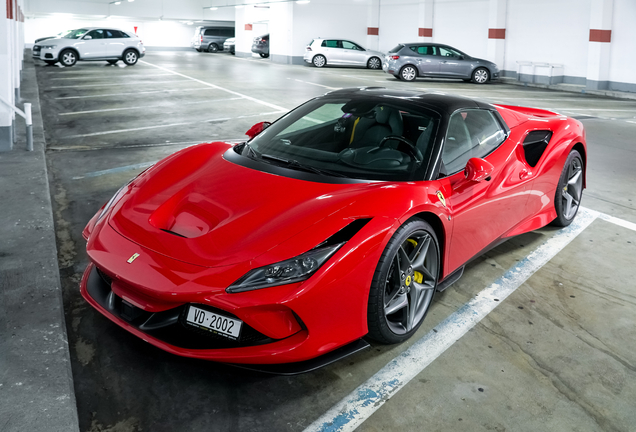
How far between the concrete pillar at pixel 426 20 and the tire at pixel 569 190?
22086mm

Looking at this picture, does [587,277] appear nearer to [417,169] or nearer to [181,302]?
[417,169]

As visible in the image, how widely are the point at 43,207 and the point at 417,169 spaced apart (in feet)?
10.7

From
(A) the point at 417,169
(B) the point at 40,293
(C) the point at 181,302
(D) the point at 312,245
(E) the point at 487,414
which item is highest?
(A) the point at 417,169

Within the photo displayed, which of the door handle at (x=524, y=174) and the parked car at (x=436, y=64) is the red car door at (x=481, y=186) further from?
the parked car at (x=436, y=64)

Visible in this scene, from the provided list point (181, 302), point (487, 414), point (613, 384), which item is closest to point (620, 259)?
point (613, 384)

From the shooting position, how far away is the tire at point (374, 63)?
26.3m

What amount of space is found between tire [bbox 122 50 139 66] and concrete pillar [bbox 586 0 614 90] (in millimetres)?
17546

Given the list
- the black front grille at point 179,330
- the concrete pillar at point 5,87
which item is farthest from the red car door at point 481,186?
the concrete pillar at point 5,87

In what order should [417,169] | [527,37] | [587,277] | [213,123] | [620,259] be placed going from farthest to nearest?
[527,37] → [213,123] → [620,259] → [587,277] → [417,169]

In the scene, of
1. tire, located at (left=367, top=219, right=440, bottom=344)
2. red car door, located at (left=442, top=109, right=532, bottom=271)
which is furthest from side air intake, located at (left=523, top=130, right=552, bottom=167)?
tire, located at (left=367, top=219, right=440, bottom=344)

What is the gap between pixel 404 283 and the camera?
9.79 feet

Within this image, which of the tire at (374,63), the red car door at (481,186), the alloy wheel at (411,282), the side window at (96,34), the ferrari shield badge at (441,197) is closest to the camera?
the alloy wheel at (411,282)

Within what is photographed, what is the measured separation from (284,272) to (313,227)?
0.30 m

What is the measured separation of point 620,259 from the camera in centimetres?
431
